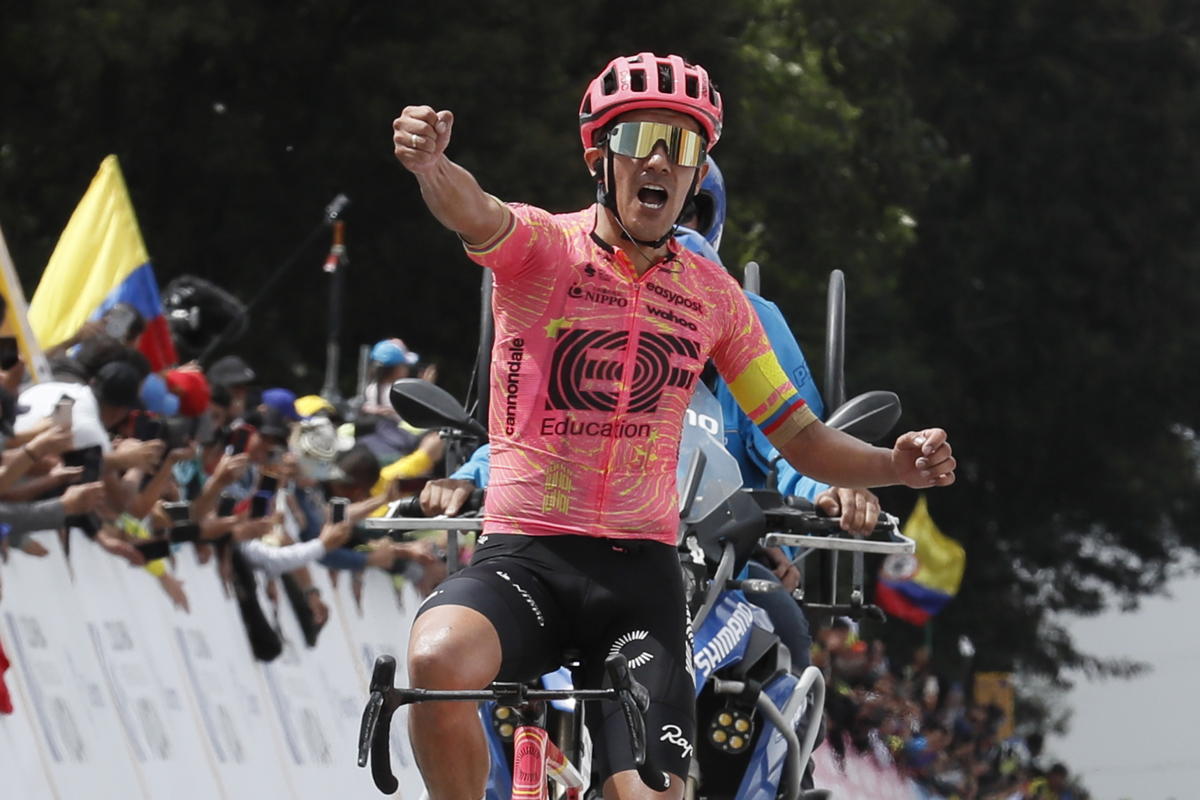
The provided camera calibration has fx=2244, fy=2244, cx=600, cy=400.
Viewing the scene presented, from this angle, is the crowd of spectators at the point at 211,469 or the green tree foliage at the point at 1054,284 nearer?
the crowd of spectators at the point at 211,469

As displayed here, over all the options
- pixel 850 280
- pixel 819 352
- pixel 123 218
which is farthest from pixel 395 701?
pixel 850 280

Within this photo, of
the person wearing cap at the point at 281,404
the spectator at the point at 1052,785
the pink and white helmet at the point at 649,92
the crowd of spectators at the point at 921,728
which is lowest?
the spectator at the point at 1052,785

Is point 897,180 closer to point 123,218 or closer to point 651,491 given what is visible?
point 123,218

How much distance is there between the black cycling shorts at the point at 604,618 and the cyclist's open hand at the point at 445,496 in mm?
912

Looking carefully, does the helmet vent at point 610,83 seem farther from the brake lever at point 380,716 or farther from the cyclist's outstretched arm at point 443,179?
the brake lever at point 380,716

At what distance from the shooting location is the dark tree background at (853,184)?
17.9 m

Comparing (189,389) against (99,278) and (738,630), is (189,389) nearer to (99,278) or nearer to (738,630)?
(99,278)

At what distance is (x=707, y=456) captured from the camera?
6020 millimetres

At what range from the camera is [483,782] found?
445cm

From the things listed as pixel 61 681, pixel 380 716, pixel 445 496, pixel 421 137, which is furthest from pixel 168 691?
pixel 421 137

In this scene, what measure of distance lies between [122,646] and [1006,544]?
24.7m

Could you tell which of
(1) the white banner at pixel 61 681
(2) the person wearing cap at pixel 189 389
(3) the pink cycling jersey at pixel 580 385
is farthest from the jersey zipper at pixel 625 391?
(2) the person wearing cap at pixel 189 389

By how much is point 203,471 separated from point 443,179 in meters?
5.81

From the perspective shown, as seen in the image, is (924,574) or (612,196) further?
(924,574)
